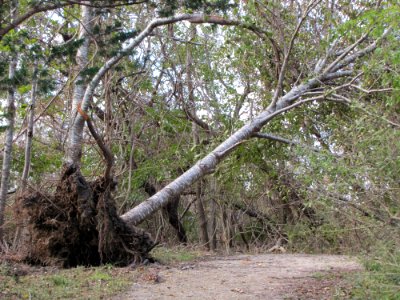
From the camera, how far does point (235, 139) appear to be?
11.0 metres

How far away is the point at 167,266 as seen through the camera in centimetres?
888

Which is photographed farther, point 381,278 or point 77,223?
point 77,223

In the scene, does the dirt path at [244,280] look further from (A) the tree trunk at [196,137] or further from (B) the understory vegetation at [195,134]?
(A) the tree trunk at [196,137]

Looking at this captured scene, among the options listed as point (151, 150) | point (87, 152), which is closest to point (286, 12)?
point (151, 150)

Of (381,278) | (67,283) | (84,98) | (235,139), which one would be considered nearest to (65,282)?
(67,283)

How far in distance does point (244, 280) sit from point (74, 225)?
9.63 ft

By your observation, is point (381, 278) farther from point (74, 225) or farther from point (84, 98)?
A: point (84, 98)

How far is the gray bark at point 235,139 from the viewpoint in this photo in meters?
9.48

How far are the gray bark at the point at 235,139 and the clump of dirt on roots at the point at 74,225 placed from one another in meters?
0.54

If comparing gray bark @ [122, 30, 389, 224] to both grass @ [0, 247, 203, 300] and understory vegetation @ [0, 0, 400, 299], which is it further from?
grass @ [0, 247, 203, 300]

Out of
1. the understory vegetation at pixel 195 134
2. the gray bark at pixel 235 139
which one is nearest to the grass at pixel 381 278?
the understory vegetation at pixel 195 134

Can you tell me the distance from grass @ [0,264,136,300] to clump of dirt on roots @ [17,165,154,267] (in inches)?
21.6

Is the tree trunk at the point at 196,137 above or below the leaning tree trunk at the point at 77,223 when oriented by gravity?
above

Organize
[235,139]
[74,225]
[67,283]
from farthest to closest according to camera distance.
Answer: [235,139], [74,225], [67,283]
